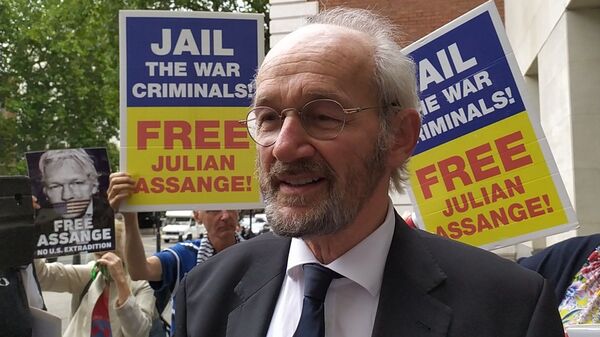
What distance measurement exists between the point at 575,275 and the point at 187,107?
2014mm

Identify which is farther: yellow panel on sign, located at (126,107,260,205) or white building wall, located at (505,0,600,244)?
white building wall, located at (505,0,600,244)

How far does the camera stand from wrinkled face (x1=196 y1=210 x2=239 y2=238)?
3.94 m

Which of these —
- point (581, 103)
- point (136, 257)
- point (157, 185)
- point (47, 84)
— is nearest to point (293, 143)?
point (157, 185)

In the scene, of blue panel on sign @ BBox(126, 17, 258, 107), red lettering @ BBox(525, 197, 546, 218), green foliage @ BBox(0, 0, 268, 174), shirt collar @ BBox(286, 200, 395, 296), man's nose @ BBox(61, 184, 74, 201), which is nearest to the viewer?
shirt collar @ BBox(286, 200, 395, 296)

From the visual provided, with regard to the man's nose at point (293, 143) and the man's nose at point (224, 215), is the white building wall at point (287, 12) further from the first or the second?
the man's nose at point (293, 143)

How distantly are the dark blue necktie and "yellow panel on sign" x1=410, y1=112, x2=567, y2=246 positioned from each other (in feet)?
5.01

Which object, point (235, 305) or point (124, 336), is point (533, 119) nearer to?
point (235, 305)

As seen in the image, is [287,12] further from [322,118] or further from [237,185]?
[322,118]

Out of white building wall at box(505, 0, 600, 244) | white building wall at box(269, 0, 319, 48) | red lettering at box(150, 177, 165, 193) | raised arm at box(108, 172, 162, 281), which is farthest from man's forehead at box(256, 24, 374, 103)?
white building wall at box(269, 0, 319, 48)

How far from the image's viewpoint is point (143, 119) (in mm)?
3465

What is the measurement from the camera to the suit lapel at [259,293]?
5.86 ft

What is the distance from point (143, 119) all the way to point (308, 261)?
1.90 meters

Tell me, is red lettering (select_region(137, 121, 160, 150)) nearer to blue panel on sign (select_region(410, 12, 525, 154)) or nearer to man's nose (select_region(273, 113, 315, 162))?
blue panel on sign (select_region(410, 12, 525, 154))

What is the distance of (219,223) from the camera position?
395 centimetres
